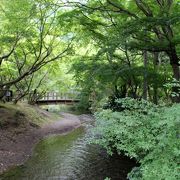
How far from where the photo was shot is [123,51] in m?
17.2

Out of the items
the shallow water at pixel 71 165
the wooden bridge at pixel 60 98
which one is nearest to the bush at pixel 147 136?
the shallow water at pixel 71 165

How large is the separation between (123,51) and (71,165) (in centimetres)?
769

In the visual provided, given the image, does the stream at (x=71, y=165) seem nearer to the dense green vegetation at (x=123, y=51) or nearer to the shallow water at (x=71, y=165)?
the shallow water at (x=71, y=165)

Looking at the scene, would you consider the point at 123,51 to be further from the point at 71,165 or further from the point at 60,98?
the point at 60,98

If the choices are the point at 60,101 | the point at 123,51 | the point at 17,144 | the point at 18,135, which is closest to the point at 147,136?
the point at 17,144

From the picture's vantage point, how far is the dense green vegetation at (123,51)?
22.1 feet

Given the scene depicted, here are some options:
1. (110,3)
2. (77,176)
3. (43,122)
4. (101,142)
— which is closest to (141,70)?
(110,3)

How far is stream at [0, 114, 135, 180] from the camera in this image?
11211mm

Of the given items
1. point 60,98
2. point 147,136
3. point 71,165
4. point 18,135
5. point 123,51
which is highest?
point 123,51

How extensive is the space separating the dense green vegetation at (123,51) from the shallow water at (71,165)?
1.12 metres

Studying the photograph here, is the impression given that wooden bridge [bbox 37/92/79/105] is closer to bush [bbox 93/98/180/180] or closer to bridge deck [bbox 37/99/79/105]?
bridge deck [bbox 37/99/79/105]

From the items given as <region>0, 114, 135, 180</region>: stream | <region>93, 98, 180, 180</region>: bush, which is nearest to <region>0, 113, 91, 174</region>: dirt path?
<region>0, 114, 135, 180</region>: stream

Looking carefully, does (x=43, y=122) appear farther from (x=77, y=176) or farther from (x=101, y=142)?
(x=101, y=142)

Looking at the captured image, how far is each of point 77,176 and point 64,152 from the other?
445cm
